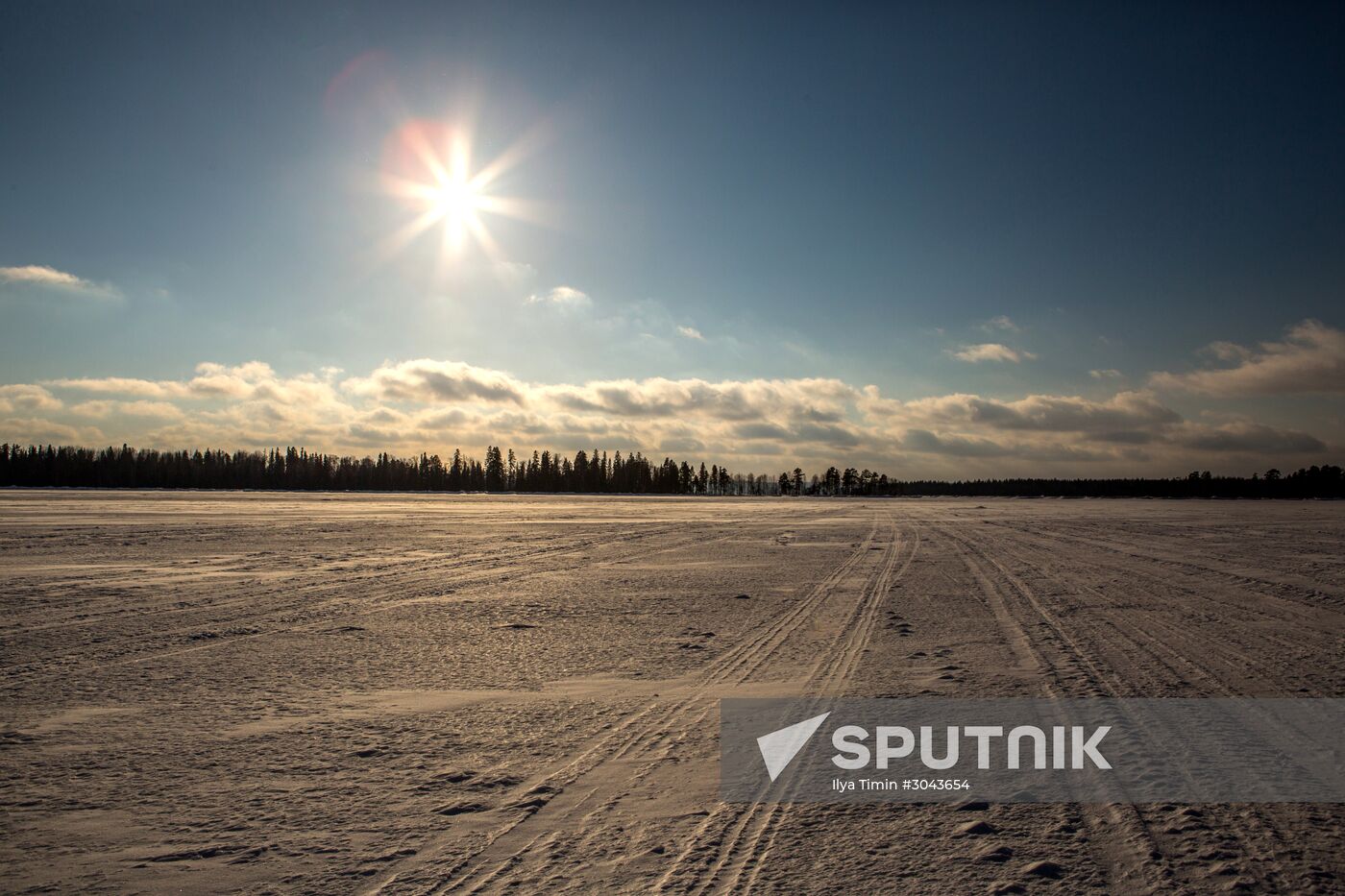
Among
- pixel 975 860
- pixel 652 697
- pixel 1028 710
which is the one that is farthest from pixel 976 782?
pixel 652 697

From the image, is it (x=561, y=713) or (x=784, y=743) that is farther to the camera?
(x=561, y=713)

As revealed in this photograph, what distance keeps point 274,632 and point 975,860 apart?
8.47 metres

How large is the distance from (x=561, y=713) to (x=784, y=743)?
187 centimetres

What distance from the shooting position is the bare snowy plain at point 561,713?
11.1 feet

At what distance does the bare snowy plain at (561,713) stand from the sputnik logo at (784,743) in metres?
0.40

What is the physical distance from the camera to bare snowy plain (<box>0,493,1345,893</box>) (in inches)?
134

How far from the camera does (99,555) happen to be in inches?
676

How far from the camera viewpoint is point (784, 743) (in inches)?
197

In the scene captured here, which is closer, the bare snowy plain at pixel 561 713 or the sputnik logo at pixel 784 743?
the bare snowy plain at pixel 561 713

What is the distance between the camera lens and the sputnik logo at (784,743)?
15.4 ft

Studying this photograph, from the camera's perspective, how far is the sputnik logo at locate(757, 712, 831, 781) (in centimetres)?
470

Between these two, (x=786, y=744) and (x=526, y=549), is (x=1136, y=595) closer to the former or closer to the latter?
(x=786, y=744)

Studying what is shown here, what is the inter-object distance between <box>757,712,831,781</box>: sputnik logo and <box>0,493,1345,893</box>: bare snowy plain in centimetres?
40

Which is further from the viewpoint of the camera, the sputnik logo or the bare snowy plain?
the sputnik logo
